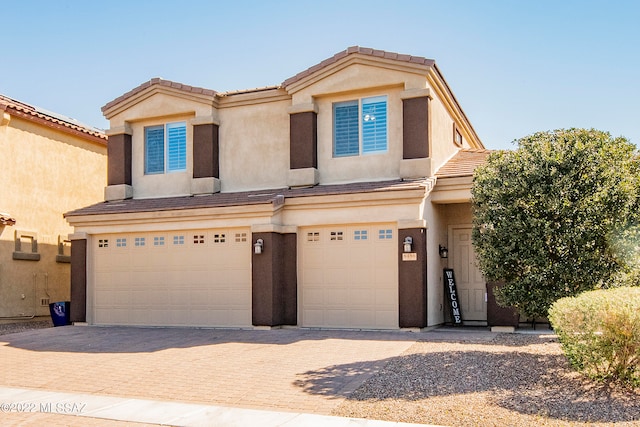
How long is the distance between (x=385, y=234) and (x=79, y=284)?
28.2 ft

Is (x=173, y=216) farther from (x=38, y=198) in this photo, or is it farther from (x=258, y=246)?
(x=38, y=198)

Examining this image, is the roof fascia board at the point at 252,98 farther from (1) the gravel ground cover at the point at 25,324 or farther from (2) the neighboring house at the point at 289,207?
(1) the gravel ground cover at the point at 25,324

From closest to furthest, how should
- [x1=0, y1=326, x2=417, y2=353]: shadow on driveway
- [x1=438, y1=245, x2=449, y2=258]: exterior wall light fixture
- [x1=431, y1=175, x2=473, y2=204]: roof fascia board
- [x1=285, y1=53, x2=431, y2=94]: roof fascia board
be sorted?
1. [x1=0, y1=326, x2=417, y2=353]: shadow on driveway
2. [x1=431, y1=175, x2=473, y2=204]: roof fascia board
3. [x1=285, y1=53, x2=431, y2=94]: roof fascia board
4. [x1=438, y1=245, x2=449, y2=258]: exterior wall light fixture

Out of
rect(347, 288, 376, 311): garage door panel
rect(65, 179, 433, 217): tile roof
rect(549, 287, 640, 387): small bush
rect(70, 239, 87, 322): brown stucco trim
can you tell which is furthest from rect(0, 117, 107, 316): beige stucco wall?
rect(549, 287, 640, 387): small bush

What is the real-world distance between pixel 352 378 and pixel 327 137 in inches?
340

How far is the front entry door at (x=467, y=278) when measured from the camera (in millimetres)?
16766

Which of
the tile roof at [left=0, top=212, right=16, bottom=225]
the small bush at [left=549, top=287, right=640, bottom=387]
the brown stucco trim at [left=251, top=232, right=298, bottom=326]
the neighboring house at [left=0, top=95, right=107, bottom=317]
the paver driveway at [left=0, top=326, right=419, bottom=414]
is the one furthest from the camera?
the neighboring house at [left=0, top=95, right=107, bottom=317]

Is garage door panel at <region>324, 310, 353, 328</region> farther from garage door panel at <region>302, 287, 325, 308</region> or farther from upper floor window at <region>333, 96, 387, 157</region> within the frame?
upper floor window at <region>333, 96, 387, 157</region>

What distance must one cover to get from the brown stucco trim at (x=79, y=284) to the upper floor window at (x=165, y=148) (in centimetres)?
300

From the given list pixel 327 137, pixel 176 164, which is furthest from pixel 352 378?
pixel 176 164

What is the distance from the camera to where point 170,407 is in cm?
886

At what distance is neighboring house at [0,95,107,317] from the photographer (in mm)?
20156

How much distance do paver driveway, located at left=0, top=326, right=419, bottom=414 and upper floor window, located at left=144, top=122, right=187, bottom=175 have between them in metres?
5.50

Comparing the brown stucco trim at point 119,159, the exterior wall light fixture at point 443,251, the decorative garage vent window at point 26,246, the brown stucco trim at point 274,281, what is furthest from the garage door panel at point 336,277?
the decorative garage vent window at point 26,246
